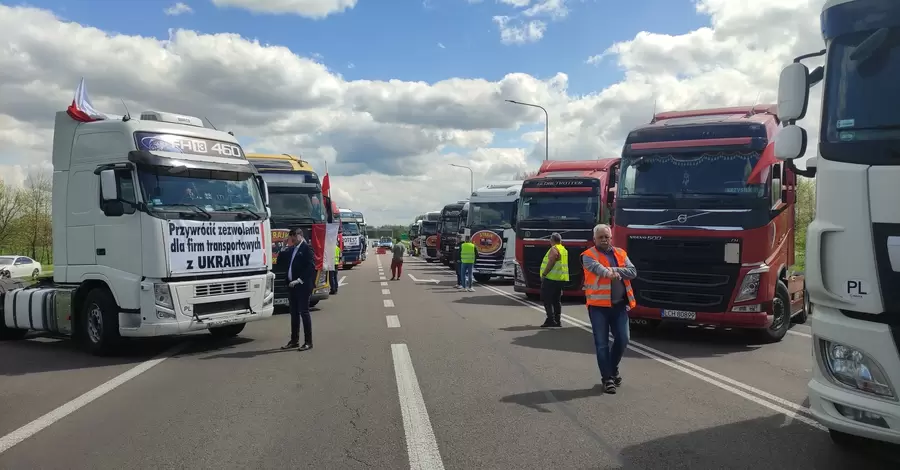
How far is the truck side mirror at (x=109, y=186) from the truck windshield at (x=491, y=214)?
15.3 m

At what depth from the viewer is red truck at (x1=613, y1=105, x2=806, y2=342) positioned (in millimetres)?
9617

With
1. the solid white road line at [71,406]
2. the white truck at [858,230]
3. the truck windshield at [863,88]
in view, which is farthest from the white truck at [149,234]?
the truck windshield at [863,88]

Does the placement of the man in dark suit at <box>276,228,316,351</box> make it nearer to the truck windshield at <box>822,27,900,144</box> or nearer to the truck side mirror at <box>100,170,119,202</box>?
the truck side mirror at <box>100,170,119,202</box>

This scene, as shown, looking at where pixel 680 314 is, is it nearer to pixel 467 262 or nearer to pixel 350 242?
pixel 467 262

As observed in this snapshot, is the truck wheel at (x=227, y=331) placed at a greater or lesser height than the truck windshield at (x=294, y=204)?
lesser

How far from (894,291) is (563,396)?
348 centimetres

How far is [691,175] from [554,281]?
3244mm

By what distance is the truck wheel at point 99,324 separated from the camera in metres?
9.06

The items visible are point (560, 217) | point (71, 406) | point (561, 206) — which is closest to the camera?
point (71, 406)

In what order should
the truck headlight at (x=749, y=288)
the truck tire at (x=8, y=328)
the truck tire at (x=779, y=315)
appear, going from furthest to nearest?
the truck tire at (x=8, y=328)
the truck tire at (x=779, y=315)
the truck headlight at (x=749, y=288)

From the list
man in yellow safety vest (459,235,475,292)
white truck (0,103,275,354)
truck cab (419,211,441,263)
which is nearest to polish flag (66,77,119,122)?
white truck (0,103,275,354)

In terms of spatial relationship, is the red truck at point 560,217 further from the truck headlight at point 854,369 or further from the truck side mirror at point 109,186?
the truck headlight at point 854,369

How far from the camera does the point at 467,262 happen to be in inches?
821

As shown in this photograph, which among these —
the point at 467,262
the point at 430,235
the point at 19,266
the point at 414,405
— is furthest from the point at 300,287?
the point at 430,235
